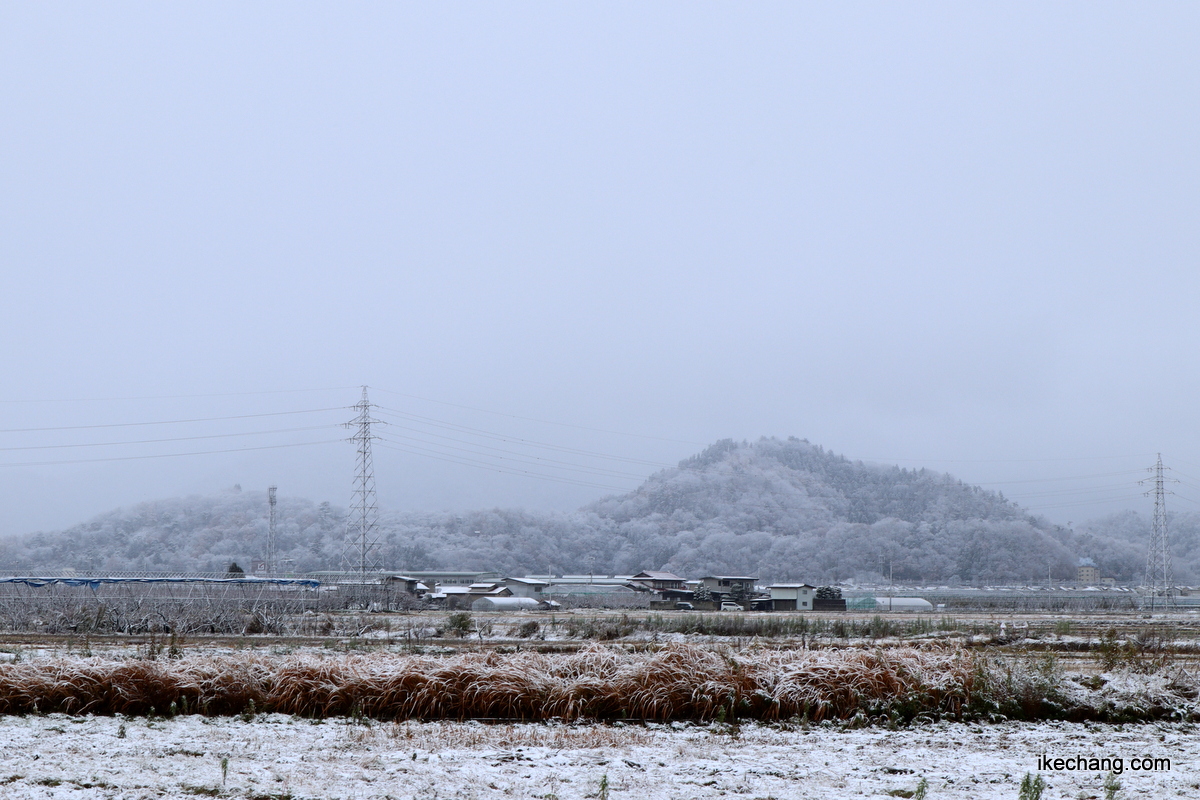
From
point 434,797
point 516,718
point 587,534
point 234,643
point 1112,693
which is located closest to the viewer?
point 434,797

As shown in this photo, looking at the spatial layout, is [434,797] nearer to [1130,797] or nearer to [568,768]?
[568,768]

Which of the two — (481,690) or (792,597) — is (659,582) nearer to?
(792,597)

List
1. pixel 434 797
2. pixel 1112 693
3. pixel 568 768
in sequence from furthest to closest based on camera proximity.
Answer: pixel 1112 693 → pixel 568 768 → pixel 434 797

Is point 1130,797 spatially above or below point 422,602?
above

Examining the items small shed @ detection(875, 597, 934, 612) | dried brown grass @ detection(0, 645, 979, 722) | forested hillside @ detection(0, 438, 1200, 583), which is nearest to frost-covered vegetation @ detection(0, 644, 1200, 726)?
dried brown grass @ detection(0, 645, 979, 722)

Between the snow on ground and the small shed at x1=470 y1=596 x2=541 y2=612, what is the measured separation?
50.9 m

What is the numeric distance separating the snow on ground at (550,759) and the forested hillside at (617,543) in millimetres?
105850

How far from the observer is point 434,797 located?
7.94m

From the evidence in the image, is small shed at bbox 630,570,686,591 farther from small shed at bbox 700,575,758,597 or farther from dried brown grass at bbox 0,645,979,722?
dried brown grass at bbox 0,645,979,722

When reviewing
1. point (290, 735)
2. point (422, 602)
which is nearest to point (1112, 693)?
point (290, 735)

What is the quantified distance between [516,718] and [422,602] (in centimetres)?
5331

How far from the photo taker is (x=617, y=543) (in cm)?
14625

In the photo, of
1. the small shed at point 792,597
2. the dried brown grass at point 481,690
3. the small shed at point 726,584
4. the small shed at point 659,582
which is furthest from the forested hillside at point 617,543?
the dried brown grass at point 481,690

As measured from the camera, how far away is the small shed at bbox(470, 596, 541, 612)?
61469mm
